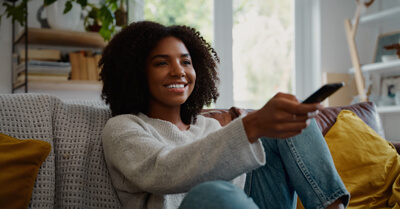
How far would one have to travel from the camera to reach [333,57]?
11.1 feet

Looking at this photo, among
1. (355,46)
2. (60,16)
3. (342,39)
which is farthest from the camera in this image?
(342,39)

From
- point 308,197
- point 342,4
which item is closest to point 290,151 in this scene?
point 308,197

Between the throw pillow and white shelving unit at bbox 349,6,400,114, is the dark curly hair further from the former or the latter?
white shelving unit at bbox 349,6,400,114

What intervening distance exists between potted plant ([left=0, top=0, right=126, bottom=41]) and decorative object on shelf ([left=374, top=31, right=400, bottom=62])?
2.00m

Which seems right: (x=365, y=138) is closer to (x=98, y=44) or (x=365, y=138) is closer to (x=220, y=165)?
(x=220, y=165)

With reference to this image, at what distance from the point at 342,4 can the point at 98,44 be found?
83.3 inches

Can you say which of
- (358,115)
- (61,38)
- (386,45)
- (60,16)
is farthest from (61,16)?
(386,45)

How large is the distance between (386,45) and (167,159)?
9.42 ft

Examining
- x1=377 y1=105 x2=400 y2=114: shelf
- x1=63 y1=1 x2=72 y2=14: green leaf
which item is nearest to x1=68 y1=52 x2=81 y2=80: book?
x1=63 y1=1 x2=72 y2=14: green leaf

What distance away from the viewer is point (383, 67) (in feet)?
9.82

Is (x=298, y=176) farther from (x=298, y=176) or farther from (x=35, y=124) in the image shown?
(x=35, y=124)

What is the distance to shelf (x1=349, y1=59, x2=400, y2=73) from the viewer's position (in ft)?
9.58

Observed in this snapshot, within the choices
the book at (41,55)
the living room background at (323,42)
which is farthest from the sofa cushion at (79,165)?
the living room background at (323,42)

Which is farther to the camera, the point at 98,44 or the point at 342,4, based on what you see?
the point at 342,4
